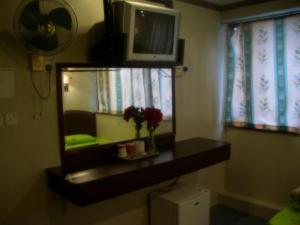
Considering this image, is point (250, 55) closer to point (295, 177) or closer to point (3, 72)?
point (295, 177)

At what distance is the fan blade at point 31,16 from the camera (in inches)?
73.2

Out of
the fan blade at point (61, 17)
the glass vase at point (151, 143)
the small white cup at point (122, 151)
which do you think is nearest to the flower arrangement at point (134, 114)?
the glass vase at point (151, 143)

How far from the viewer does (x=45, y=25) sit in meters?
1.92

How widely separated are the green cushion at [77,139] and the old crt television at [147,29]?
2.23ft

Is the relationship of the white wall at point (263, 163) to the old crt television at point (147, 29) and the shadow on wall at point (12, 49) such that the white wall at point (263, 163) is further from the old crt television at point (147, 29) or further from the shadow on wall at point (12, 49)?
the shadow on wall at point (12, 49)

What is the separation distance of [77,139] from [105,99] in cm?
39

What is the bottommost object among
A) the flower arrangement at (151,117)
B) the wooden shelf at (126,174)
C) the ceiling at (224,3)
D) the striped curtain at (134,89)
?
the wooden shelf at (126,174)

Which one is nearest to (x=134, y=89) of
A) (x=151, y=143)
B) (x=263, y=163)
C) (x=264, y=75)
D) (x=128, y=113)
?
(x=128, y=113)

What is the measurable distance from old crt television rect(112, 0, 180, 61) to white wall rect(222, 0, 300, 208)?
1292 millimetres

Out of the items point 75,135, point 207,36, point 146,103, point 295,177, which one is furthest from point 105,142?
point 295,177

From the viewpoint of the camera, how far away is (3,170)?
1.90 m

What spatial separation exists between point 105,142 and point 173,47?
3.15 ft

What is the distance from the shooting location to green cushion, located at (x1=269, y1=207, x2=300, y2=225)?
2246 mm

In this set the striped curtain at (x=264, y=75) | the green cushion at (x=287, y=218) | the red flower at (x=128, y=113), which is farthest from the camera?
the striped curtain at (x=264, y=75)
